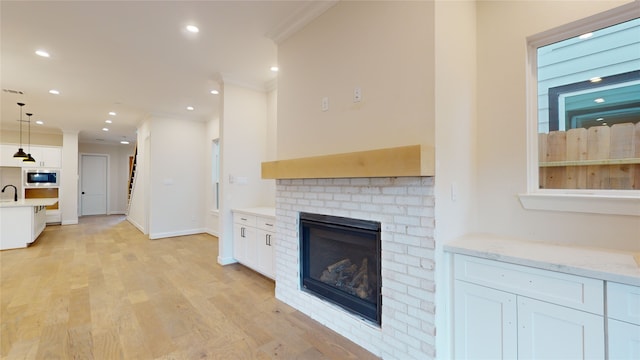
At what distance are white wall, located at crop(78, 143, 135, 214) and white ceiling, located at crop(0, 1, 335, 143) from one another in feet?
17.5

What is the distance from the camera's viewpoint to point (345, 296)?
2.38 meters

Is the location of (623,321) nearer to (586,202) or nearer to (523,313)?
(523,313)

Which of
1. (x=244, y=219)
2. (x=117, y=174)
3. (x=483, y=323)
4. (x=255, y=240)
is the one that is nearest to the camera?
(x=483, y=323)

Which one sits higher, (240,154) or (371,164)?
(240,154)

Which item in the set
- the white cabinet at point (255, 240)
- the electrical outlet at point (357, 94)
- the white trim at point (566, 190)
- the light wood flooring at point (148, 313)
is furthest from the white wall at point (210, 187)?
the white trim at point (566, 190)

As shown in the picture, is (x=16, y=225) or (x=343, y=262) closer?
(x=343, y=262)

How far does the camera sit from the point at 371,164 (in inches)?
75.7

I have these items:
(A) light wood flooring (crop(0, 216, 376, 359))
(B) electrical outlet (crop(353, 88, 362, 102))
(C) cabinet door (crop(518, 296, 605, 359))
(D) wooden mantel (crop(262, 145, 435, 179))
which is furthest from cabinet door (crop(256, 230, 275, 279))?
(C) cabinet door (crop(518, 296, 605, 359))

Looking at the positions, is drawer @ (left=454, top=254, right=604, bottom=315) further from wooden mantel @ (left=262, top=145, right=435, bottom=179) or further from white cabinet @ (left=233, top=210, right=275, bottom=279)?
white cabinet @ (left=233, top=210, right=275, bottom=279)

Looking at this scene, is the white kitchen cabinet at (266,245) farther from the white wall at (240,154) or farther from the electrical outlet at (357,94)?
the electrical outlet at (357,94)

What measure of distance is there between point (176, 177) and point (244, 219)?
3369mm

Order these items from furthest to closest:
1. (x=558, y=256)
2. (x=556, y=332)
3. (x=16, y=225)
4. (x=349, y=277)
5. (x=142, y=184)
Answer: (x=142, y=184) < (x=16, y=225) < (x=349, y=277) < (x=558, y=256) < (x=556, y=332)

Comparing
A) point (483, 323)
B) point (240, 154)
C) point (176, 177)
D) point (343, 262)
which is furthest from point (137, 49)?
point (483, 323)

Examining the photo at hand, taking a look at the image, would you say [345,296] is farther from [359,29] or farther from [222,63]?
[222,63]
